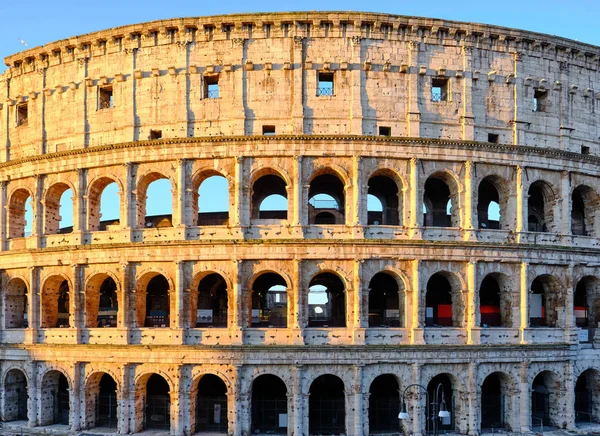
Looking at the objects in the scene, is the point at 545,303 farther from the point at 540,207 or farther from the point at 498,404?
the point at 498,404

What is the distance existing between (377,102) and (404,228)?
6.14 m

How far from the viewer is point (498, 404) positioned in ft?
102

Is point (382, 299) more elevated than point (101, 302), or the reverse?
point (382, 299)

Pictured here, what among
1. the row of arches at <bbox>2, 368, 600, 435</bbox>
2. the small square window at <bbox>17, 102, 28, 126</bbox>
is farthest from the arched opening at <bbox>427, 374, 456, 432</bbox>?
the small square window at <bbox>17, 102, 28, 126</bbox>

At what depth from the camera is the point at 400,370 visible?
29.2 meters

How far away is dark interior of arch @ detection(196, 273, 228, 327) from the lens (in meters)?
31.8

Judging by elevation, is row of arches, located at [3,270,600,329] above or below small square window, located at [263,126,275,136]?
below

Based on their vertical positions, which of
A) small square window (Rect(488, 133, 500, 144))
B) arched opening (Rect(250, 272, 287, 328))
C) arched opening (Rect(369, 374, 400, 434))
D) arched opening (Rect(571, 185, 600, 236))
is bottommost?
arched opening (Rect(369, 374, 400, 434))

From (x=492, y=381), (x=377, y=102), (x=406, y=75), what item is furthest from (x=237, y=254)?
(x=492, y=381)

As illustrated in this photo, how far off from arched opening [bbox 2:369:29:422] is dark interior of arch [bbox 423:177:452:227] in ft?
74.1

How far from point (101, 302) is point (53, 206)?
227 inches

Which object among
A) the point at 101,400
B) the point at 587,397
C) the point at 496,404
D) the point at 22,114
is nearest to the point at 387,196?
the point at 496,404

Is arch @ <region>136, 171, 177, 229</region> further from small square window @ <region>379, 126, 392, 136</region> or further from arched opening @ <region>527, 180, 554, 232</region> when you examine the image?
arched opening @ <region>527, 180, 554, 232</region>

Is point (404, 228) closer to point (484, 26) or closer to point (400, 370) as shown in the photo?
point (400, 370)
